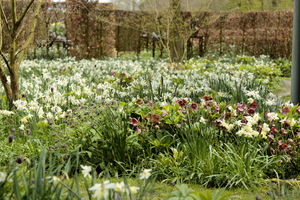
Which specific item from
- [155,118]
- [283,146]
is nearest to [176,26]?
[155,118]

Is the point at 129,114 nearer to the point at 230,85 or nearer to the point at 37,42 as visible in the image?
the point at 230,85

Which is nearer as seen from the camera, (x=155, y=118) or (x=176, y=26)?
(x=155, y=118)

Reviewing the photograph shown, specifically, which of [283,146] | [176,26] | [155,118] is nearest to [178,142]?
[155,118]

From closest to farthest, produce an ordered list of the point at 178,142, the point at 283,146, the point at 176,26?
the point at 283,146, the point at 178,142, the point at 176,26

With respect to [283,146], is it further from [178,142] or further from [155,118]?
[155,118]

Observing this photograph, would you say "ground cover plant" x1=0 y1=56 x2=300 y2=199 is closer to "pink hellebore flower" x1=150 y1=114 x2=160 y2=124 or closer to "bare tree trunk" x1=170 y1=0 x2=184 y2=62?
"pink hellebore flower" x1=150 y1=114 x2=160 y2=124

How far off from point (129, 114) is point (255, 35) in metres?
11.5

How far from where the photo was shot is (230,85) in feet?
17.4

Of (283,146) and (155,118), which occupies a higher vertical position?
(155,118)

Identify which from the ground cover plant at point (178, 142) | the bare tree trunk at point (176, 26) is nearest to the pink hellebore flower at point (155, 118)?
the ground cover plant at point (178, 142)

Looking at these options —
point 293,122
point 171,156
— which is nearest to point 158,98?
point 171,156

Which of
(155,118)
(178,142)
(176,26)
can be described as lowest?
(178,142)

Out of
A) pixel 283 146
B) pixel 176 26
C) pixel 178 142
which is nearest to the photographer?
pixel 283 146

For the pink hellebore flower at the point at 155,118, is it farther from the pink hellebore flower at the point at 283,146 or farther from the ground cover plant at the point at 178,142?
the pink hellebore flower at the point at 283,146
